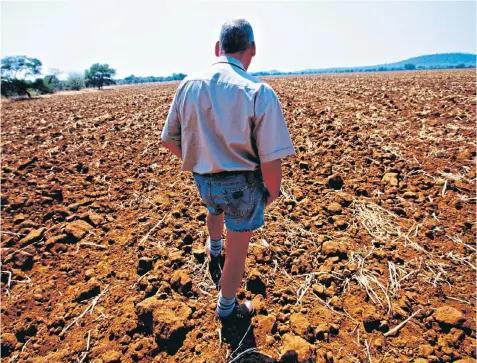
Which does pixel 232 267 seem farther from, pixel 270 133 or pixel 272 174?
pixel 270 133

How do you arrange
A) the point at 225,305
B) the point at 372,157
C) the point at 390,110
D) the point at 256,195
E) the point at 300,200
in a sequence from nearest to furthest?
the point at 256,195 < the point at 225,305 < the point at 300,200 < the point at 372,157 < the point at 390,110

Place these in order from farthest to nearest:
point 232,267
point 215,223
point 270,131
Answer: point 215,223
point 232,267
point 270,131

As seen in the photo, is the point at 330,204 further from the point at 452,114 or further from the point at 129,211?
the point at 452,114

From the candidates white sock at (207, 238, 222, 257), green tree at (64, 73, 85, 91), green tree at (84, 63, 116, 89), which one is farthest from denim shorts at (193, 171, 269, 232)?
green tree at (84, 63, 116, 89)

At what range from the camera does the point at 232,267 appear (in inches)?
62.1

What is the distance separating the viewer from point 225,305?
5.49 feet

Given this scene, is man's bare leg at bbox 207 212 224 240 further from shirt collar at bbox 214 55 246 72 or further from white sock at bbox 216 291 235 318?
shirt collar at bbox 214 55 246 72

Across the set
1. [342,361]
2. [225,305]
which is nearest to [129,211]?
[225,305]

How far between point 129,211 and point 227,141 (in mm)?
2103

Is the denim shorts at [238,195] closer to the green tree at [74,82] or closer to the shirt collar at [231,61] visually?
the shirt collar at [231,61]

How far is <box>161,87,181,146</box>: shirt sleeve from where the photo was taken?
5.00ft

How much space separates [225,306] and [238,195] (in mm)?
730

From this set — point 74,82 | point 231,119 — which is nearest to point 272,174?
point 231,119

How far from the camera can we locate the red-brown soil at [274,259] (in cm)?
162
